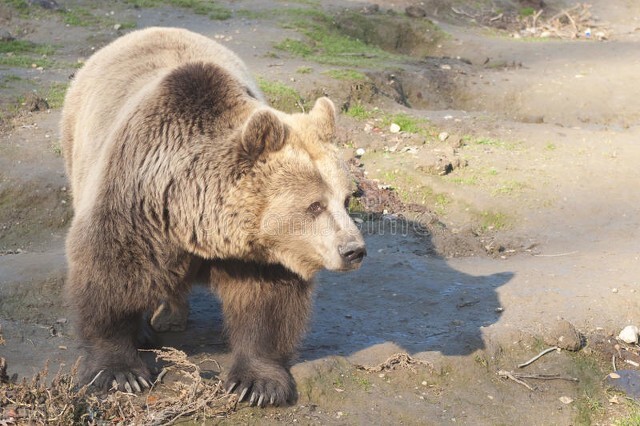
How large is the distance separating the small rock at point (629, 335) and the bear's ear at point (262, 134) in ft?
10.8

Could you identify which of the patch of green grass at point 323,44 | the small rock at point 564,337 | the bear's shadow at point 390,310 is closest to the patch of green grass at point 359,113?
the patch of green grass at point 323,44

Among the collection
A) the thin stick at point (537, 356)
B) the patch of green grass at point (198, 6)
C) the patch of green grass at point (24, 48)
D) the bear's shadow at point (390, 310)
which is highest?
the patch of green grass at point (198, 6)

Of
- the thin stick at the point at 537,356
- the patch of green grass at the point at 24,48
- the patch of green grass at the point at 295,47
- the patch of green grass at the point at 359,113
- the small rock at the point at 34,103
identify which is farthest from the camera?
the patch of green grass at the point at 295,47

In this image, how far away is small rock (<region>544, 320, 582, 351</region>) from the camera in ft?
19.9

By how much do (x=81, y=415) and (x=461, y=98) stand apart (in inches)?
384

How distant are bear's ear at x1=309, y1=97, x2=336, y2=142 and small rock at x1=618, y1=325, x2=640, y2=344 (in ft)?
9.82

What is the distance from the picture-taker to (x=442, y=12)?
61.3ft

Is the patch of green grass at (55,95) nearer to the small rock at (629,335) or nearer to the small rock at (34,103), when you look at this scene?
the small rock at (34,103)

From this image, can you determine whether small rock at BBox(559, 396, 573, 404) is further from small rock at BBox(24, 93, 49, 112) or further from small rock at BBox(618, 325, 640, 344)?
small rock at BBox(24, 93, 49, 112)

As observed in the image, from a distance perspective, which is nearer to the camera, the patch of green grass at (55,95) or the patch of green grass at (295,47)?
the patch of green grass at (55,95)

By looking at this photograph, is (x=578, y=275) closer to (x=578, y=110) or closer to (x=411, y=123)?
(x=411, y=123)

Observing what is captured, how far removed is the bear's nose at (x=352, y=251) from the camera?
14.6 ft

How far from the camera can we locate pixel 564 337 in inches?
240

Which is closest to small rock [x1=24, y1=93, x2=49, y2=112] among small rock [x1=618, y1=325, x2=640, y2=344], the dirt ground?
the dirt ground
